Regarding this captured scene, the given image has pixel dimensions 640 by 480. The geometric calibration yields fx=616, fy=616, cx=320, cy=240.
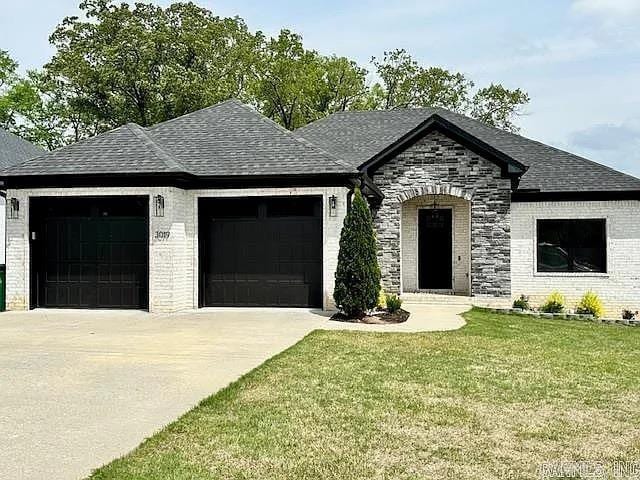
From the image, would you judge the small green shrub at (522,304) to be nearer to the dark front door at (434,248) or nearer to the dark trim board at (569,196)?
the dark front door at (434,248)


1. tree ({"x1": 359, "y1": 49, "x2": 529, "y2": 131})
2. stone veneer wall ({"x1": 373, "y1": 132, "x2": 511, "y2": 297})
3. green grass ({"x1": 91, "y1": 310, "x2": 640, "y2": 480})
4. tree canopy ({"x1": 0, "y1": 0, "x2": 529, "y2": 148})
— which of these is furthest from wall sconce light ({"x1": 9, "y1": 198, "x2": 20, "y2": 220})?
tree ({"x1": 359, "y1": 49, "x2": 529, "y2": 131})

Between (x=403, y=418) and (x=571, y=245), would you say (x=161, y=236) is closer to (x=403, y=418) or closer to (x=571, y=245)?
(x=403, y=418)

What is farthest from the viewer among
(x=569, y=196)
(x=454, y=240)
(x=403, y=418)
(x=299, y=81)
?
(x=299, y=81)

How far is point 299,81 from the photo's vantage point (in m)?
34.6

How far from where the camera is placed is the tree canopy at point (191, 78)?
103 feet

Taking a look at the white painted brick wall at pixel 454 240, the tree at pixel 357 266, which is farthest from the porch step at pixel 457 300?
the tree at pixel 357 266

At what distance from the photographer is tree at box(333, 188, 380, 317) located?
12.3 metres

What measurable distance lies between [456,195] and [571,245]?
3.47 metres

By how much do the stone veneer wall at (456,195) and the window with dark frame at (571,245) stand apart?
1286 millimetres

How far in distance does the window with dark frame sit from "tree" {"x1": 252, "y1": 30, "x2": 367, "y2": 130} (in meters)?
21.1

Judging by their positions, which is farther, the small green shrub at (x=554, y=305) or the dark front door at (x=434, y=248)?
the dark front door at (x=434, y=248)

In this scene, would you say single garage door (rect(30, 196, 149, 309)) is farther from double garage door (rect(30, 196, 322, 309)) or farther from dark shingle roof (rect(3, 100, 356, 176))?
dark shingle roof (rect(3, 100, 356, 176))

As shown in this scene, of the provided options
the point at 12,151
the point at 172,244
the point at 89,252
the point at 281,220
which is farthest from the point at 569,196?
the point at 12,151

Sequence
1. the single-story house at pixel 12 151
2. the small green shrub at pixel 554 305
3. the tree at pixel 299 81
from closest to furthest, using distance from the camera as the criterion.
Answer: the small green shrub at pixel 554 305 < the single-story house at pixel 12 151 < the tree at pixel 299 81
